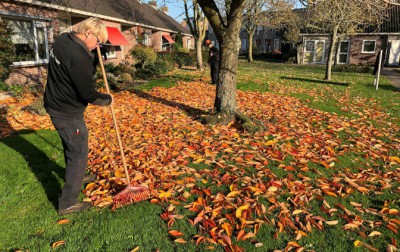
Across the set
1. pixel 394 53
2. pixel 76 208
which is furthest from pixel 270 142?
pixel 394 53

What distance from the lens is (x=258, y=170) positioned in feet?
14.4

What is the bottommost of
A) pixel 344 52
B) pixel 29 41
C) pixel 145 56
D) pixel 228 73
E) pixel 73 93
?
pixel 73 93

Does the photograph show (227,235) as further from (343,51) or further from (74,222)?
(343,51)

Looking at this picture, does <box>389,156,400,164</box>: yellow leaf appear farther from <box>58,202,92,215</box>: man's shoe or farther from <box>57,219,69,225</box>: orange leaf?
<box>57,219,69,225</box>: orange leaf

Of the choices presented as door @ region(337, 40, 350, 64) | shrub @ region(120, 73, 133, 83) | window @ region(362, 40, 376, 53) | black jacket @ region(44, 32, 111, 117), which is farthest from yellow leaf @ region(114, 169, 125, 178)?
window @ region(362, 40, 376, 53)

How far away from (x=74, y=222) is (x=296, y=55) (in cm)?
3345

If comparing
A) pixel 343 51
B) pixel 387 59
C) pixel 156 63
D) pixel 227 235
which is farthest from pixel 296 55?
pixel 227 235

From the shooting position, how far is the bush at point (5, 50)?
966 centimetres

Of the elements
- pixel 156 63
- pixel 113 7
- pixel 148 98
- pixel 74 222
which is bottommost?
pixel 74 222

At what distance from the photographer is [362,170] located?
440 centimetres

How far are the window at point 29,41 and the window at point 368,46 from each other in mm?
28228

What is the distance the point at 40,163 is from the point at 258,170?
3578 millimetres

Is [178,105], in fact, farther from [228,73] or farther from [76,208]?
[76,208]

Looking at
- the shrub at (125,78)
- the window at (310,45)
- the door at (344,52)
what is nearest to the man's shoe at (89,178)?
the shrub at (125,78)
